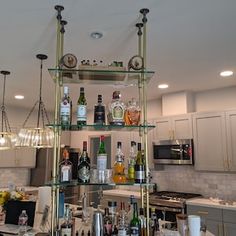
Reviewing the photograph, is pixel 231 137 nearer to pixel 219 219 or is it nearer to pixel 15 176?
pixel 219 219

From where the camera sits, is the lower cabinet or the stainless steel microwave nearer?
the lower cabinet

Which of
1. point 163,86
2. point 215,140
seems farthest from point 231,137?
point 163,86

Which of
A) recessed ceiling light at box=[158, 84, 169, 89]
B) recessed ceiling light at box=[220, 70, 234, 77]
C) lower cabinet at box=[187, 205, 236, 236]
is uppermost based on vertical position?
recessed ceiling light at box=[158, 84, 169, 89]

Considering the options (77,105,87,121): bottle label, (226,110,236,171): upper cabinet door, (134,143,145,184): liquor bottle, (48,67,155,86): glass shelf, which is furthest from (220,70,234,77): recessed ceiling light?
A: (77,105,87,121): bottle label

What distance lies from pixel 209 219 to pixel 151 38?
2.72 metres

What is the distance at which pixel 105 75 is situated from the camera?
2.02 m

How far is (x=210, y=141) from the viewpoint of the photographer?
14.0 feet

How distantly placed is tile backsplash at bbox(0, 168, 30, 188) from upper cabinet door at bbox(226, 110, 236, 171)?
461 centimetres

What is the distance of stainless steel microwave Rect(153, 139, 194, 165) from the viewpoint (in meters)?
4.45

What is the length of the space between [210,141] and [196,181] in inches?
33.3

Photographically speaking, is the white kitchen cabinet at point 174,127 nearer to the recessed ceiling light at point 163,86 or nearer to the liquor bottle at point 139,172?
the recessed ceiling light at point 163,86

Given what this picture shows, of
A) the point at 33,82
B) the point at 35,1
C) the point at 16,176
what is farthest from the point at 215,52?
the point at 16,176

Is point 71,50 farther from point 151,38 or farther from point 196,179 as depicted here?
point 196,179

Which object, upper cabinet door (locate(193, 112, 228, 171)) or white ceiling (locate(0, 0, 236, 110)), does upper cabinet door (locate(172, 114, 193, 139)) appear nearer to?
upper cabinet door (locate(193, 112, 228, 171))
